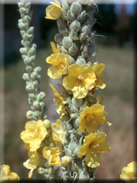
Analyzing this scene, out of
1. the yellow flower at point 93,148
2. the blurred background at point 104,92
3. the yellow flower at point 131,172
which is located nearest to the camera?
the yellow flower at point 131,172

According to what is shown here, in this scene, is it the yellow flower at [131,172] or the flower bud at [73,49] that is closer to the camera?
the yellow flower at [131,172]

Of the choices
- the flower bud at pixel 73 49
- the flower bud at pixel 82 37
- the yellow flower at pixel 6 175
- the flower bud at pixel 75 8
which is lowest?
the yellow flower at pixel 6 175

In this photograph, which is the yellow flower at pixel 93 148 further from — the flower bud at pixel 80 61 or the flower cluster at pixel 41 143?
the flower bud at pixel 80 61

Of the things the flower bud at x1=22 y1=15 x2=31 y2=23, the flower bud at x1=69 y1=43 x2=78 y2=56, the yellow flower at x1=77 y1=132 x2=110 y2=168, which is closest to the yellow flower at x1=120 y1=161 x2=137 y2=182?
the yellow flower at x1=77 y1=132 x2=110 y2=168

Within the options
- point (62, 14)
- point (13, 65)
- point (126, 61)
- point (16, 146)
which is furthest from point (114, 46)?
point (62, 14)

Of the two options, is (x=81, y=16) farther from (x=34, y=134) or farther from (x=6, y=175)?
(x=6, y=175)

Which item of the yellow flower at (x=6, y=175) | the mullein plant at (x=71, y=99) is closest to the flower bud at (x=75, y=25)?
the mullein plant at (x=71, y=99)

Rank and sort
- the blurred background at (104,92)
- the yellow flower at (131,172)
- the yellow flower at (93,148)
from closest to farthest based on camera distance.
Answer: the yellow flower at (131,172), the yellow flower at (93,148), the blurred background at (104,92)

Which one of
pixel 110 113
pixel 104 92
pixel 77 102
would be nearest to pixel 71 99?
pixel 77 102
